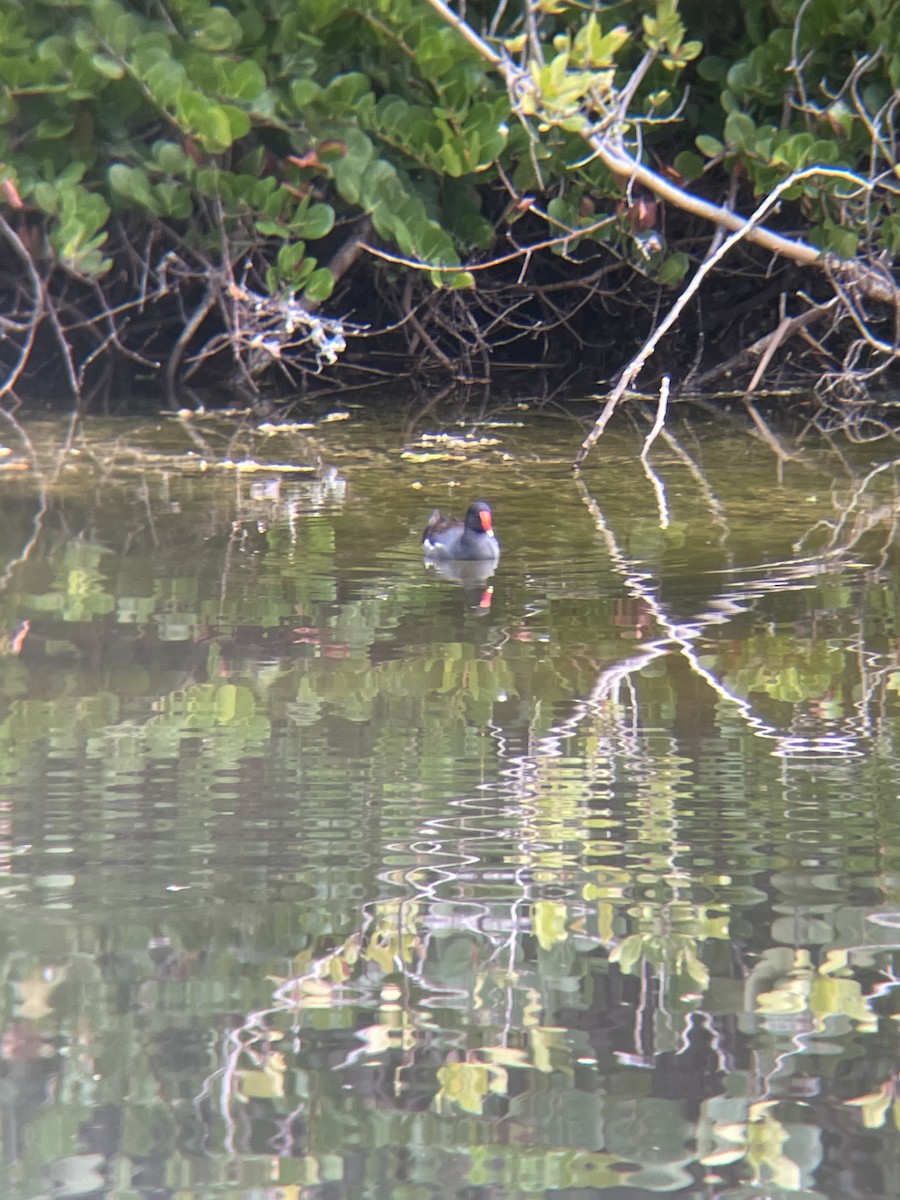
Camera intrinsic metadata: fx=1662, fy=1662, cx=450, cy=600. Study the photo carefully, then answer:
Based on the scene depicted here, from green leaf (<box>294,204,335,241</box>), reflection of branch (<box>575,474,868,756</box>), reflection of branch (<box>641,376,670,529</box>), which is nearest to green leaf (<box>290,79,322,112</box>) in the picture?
green leaf (<box>294,204,335,241</box>)

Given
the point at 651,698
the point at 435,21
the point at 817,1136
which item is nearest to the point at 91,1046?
the point at 817,1136

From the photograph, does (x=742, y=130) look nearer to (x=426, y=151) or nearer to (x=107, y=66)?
(x=426, y=151)

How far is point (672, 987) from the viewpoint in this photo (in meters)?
3.13

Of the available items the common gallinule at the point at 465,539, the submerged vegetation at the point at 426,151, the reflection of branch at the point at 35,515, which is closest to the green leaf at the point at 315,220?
the submerged vegetation at the point at 426,151

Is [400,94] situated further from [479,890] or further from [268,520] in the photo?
[479,890]

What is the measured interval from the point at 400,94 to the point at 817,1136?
852 centimetres

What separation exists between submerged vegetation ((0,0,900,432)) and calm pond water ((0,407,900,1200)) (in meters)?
3.10

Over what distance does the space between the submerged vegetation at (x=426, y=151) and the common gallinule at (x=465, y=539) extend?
1.96m

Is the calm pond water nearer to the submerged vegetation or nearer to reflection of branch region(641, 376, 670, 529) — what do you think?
reflection of branch region(641, 376, 670, 529)

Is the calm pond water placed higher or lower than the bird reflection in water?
lower

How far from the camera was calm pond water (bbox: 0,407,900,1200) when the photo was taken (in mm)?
2678

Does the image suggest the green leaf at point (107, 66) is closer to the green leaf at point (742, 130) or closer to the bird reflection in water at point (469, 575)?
the green leaf at point (742, 130)

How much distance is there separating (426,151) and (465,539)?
4014 millimetres

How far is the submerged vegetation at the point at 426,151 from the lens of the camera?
30.6 ft
